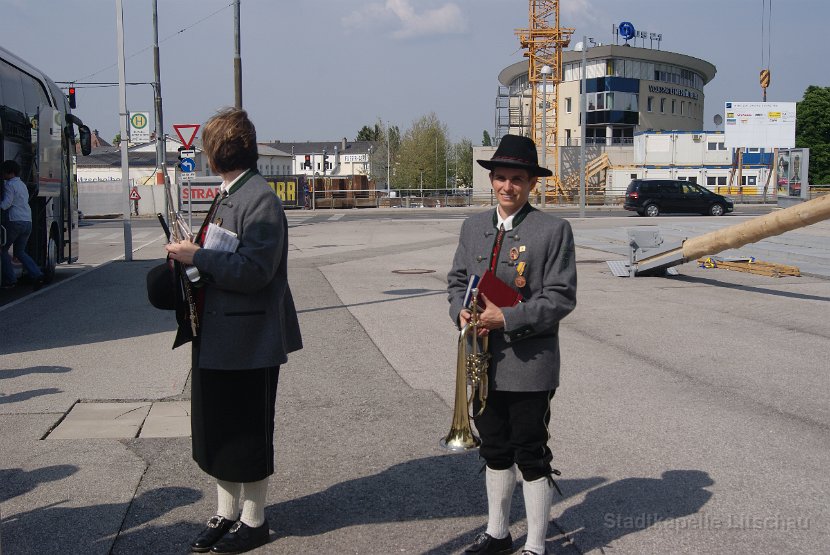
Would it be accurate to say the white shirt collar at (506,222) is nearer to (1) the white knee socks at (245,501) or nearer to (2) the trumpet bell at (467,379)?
(2) the trumpet bell at (467,379)

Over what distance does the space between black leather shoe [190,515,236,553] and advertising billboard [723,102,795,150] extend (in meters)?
52.5

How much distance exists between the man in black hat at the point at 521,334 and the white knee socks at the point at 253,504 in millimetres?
917

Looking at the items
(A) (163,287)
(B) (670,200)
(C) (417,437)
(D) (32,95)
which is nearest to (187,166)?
(D) (32,95)

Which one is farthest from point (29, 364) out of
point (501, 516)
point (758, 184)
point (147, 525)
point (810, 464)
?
point (758, 184)

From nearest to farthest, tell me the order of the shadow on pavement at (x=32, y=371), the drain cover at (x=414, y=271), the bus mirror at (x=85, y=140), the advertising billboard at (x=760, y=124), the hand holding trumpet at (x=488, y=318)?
the hand holding trumpet at (x=488, y=318)
the shadow on pavement at (x=32, y=371)
the drain cover at (x=414, y=271)
the bus mirror at (x=85, y=140)
the advertising billboard at (x=760, y=124)

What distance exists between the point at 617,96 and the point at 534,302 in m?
81.1

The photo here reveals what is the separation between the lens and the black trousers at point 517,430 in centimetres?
355

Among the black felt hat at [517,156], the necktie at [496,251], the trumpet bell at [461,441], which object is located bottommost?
the trumpet bell at [461,441]

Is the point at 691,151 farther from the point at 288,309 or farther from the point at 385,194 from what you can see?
the point at 288,309

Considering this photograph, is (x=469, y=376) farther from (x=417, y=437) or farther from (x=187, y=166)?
(x=187, y=166)

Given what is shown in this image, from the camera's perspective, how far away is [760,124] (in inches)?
2055

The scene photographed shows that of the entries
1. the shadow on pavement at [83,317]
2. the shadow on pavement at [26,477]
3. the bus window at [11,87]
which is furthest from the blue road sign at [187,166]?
the shadow on pavement at [26,477]

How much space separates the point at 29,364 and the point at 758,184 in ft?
216

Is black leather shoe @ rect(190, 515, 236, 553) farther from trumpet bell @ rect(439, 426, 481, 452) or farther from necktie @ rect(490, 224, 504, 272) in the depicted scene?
necktie @ rect(490, 224, 504, 272)
